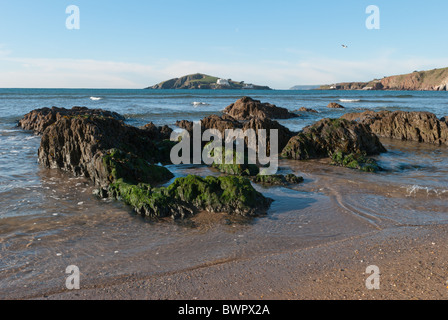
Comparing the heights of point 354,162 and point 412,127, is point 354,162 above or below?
below

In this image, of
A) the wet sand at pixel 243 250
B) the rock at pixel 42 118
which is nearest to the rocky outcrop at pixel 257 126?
the wet sand at pixel 243 250

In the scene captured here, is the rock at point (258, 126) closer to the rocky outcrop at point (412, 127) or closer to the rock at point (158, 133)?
the rock at point (158, 133)

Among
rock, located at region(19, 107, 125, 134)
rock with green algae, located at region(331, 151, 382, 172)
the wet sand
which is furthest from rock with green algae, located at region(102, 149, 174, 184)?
rock, located at region(19, 107, 125, 134)

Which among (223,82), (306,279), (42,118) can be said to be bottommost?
(306,279)

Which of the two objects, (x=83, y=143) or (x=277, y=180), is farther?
(x=83, y=143)

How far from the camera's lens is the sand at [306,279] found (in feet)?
13.6

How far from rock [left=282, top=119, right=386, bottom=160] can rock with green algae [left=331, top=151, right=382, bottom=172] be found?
838mm

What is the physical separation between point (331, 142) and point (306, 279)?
10036 millimetres

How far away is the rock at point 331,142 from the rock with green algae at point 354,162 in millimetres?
838

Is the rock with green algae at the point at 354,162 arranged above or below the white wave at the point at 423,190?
above

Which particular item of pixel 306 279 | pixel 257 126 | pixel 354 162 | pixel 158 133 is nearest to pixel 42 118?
pixel 158 133

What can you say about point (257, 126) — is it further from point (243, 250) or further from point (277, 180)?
point (243, 250)

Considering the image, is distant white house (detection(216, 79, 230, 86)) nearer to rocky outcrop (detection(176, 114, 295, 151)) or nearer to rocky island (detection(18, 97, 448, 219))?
rocky island (detection(18, 97, 448, 219))

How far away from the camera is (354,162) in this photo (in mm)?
11539
